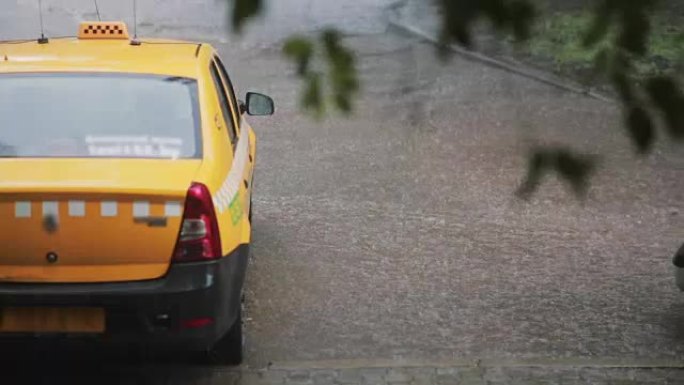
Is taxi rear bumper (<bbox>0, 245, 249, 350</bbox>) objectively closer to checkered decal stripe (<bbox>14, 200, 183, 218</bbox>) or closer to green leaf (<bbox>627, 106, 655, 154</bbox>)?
checkered decal stripe (<bbox>14, 200, 183, 218</bbox>)

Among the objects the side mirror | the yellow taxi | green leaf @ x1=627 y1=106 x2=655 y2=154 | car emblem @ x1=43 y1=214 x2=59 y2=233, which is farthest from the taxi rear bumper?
green leaf @ x1=627 y1=106 x2=655 y2=154

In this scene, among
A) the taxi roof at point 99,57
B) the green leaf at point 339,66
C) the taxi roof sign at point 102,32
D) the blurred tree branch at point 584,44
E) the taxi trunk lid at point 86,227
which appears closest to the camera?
the blurred tree branch at point 584,44

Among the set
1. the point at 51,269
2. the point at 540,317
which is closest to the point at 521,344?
the point at 540,317

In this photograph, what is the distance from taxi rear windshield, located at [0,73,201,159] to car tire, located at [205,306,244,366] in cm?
101

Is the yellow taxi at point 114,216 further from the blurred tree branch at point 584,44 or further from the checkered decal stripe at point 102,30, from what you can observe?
the blurred tree branch at point 584,44

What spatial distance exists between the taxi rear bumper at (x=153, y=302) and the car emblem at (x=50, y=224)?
0.75ft

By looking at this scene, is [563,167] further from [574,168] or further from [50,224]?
[50,224]

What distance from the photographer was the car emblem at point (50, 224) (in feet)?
16.1

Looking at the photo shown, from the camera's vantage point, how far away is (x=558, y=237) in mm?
8773

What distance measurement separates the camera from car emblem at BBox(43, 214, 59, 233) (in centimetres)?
491

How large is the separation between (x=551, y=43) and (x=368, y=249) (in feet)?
19.7

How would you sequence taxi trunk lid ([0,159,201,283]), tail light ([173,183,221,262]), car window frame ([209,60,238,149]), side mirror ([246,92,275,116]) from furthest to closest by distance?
side mirror ([246,92,275,116]), car window frame ([209,60,238,149]), tail light ([173,183,221,262]), taxi trunk lid ([0,159,201,283])

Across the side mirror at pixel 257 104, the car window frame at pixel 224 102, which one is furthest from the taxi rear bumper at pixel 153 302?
the side mirror at pixel 257 104

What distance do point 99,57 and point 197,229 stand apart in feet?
4.92
